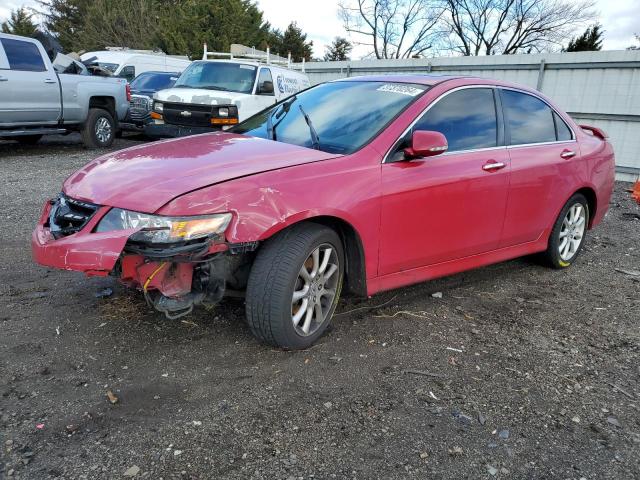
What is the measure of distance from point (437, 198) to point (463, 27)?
135ft

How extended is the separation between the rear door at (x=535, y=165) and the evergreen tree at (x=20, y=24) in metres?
49.1

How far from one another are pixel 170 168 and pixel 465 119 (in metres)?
2.20

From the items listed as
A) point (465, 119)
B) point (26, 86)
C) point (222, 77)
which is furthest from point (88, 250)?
point (222, 77)

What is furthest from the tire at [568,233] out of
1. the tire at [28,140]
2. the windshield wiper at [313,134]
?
the tire at [28,140]

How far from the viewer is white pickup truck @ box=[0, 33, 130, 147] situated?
914cm

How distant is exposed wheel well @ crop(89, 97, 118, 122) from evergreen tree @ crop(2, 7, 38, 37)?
39872 millimetres

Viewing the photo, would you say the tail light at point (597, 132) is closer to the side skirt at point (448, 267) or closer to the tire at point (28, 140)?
the side skirt at point (448, 267)

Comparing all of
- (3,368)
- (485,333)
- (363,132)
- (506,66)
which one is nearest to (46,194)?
(3,368)

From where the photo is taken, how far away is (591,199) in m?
5.13

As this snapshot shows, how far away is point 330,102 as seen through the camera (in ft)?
13.0

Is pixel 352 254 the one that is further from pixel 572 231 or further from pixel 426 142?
pixel 572 231

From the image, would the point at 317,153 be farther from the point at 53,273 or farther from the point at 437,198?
the point at 53,273

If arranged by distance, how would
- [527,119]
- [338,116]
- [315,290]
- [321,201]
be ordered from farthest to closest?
1. [527,119]
2. [338,116]
3. [315,290]
4. [321,201]

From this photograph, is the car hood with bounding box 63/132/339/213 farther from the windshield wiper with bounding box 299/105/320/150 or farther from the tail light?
the tail light
